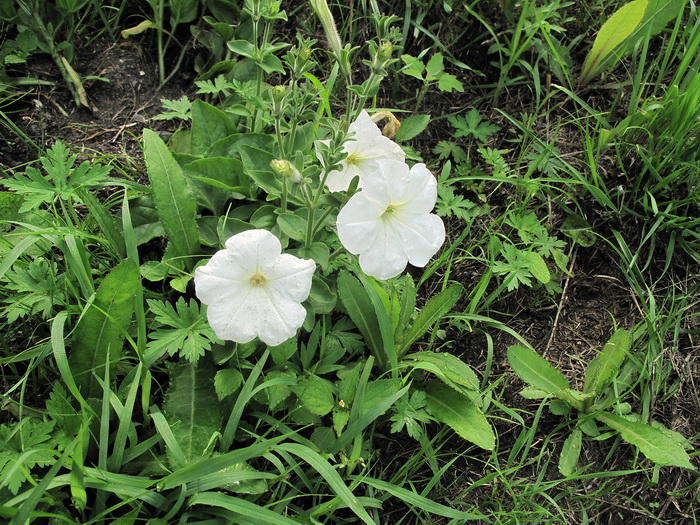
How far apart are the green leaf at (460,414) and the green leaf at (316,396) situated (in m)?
0.42

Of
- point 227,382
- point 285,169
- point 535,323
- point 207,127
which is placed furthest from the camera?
point 535,323

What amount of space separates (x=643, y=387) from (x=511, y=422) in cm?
58

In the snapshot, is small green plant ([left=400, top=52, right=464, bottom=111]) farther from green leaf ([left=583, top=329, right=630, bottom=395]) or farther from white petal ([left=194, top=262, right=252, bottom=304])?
white petal ([left=194, top=262, right=252, bottom=304])

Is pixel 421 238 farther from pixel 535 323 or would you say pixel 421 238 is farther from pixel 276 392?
pixel 535 323

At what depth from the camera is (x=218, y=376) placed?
1.89 meters

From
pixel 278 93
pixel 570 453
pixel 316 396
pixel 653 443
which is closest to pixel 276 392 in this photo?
pixel 316 396

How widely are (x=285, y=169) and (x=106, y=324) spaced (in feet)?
2.64

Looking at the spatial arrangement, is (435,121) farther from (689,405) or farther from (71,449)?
(71,449)

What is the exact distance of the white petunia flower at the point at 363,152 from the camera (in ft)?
6.11

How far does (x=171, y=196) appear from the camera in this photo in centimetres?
212

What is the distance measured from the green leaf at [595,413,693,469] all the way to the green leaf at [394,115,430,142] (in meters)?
1.44

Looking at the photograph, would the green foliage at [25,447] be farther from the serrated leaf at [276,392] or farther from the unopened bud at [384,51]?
the unopened bud at [384,51]

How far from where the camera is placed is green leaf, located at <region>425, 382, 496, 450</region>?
2041 mm

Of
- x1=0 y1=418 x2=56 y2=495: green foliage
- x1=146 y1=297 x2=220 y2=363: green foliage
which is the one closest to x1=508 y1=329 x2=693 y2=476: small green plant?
x1=146 y1=297 x2=220 y2=363: green foliage
